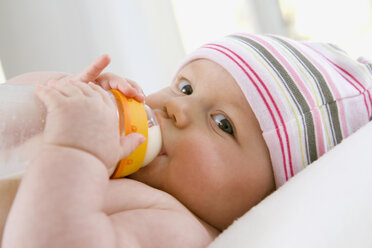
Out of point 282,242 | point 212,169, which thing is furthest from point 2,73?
point 282,242

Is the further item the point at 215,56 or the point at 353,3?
the point at 353,3

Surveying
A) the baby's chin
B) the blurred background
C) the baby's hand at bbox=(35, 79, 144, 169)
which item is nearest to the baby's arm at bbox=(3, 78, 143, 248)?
the baby's hand at bbox=(35, 79, 144, 169)

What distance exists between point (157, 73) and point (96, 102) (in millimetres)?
1163

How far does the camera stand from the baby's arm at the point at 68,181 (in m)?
0.47

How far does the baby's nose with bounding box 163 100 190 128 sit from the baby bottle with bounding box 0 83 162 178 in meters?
0.06

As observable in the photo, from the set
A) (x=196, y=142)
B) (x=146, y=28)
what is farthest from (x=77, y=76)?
(x=146, y=28)

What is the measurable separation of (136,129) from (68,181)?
23 cm

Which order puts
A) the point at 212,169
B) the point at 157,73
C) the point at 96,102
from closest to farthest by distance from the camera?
the point at 96,102 → the point at 212,169 → the point at 157,73

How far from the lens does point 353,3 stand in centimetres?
198

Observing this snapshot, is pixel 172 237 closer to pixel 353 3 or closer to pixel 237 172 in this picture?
pixel 237 172

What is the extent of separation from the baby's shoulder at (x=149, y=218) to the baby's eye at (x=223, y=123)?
0.66 ft

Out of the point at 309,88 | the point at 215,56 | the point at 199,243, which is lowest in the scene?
the point at 199,243

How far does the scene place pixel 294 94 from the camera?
86cm

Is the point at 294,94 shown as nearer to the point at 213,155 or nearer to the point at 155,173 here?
the point at 213,155
